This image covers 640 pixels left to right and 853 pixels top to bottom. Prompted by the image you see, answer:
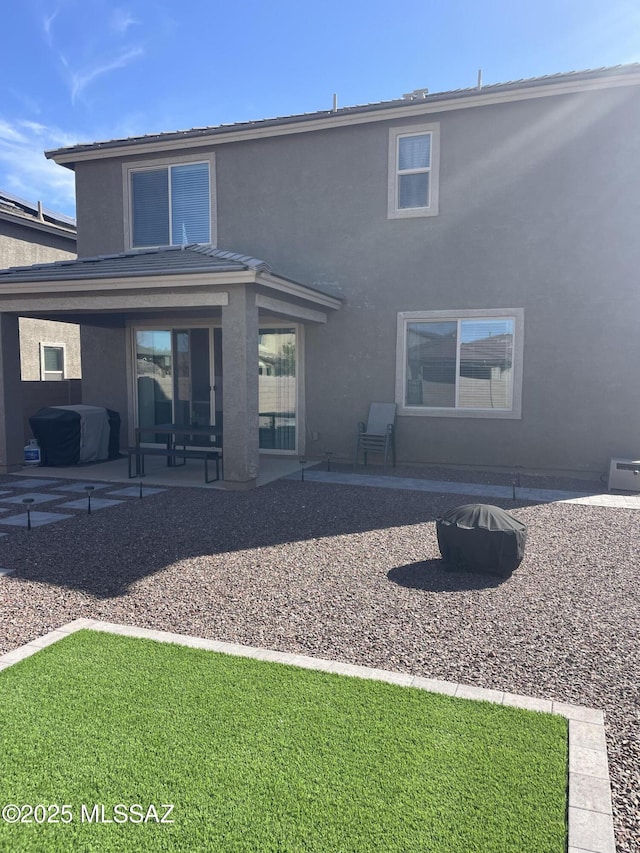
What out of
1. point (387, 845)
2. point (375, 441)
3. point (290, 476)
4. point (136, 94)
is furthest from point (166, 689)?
point (136, 94)

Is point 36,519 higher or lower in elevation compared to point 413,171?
lower

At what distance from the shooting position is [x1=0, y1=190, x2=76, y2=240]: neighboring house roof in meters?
16.4

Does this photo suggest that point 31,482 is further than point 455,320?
No

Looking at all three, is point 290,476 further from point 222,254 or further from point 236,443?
point 222,254

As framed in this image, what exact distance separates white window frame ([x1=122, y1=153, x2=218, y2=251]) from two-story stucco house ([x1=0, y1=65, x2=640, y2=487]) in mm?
38

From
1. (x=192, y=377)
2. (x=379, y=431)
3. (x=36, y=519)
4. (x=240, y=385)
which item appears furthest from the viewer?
(x=192, y=377)

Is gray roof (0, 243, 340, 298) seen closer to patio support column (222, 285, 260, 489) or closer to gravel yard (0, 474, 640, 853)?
patio support column (222, 285, 260, 489)

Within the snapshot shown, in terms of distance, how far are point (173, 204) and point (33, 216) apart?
8.82 meters

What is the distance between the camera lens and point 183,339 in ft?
40.3

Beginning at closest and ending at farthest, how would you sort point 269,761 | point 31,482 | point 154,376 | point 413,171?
point 269,761 → point 31,482 → point 413,171 → point 154,376

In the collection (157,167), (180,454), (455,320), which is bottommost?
(180,454)

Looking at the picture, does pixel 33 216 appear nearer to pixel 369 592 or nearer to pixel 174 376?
pixel 174 376

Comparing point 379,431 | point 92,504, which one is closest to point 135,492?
point 92,504

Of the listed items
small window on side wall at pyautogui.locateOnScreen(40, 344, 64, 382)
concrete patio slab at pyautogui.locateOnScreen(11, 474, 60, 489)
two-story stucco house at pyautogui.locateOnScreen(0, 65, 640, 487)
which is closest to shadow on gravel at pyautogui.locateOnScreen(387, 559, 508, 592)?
two-story stucco house at pyautogui.locateOnScreen(0, 65, 640, 487)
